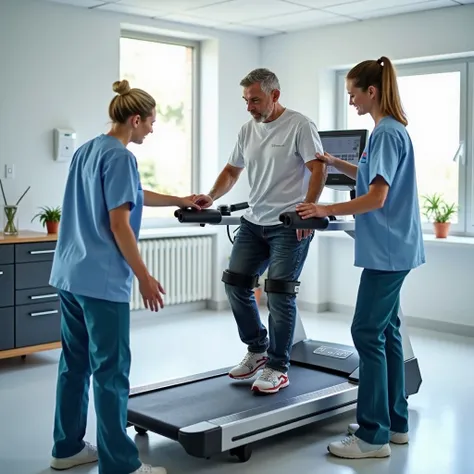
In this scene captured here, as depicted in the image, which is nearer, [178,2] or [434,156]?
[178,2]

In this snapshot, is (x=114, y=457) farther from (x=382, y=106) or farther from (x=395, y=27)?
(x=395, y=27)

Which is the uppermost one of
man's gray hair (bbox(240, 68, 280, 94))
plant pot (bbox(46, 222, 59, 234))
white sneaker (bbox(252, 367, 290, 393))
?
man's gray hair (bbox(240, 68, 280, 94))

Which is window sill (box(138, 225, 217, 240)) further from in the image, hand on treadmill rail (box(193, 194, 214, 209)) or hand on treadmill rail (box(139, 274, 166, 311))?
hand on treadmill rail (box(139, 274, 166, 311))

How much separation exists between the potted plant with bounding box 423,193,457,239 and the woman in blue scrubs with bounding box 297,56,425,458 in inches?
112

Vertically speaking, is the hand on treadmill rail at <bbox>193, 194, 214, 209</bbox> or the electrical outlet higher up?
the electrical outlet

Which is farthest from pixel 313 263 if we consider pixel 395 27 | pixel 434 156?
pixel 395 27

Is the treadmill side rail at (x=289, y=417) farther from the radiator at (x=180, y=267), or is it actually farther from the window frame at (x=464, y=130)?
the radiator at (x=180, y=267)

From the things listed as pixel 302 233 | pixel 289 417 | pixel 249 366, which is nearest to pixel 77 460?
pixel 289 417

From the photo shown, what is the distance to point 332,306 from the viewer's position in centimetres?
697

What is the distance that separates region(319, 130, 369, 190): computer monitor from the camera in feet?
13.7

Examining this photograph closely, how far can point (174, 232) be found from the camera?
21.6 ft

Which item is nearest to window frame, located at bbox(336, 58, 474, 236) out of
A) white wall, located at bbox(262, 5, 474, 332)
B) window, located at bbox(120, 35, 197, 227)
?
white wall, located at bbox(262, 5, 474, 332)

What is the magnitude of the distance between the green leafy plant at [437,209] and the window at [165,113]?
2.14m

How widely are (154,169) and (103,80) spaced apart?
1.06 meters
